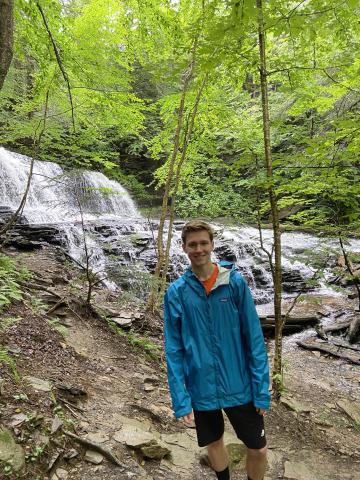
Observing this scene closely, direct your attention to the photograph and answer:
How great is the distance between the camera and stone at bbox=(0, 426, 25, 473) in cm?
232

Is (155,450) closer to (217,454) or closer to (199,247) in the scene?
(217,454)

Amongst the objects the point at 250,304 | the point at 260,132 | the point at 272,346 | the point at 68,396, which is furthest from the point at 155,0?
the point at 272,346

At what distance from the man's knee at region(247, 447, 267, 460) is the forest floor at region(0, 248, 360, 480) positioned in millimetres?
884

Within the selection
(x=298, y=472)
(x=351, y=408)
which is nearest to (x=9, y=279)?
(x=298, y=472)

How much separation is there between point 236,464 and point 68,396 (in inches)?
70.9

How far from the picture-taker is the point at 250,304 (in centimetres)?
235

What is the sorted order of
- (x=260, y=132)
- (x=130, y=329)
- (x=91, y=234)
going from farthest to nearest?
(x=91, y=234) < (x=130, y=329) < (x=260, y=132)

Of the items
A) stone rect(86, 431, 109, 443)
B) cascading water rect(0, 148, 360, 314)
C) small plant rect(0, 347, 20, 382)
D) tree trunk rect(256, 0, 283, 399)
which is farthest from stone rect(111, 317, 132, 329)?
stone rect(86, 431, 109, 443)

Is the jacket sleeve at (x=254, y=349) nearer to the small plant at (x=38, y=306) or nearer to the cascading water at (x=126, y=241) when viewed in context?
the small plant at (x=38, y=306)

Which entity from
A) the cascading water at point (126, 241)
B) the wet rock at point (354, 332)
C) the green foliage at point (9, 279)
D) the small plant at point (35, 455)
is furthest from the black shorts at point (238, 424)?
the cascading water at point (126, 241)

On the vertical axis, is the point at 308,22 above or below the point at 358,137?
above

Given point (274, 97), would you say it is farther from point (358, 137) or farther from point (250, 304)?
point (250, 304)

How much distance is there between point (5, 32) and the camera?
2098 mm

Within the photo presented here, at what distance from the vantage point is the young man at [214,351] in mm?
2291
